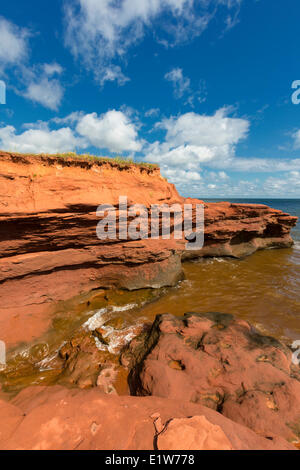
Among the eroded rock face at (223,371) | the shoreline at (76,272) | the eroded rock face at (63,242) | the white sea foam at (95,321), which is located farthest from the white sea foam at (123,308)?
the eroded rock face at (223,371)

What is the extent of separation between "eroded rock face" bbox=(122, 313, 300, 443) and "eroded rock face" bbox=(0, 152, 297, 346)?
315cm

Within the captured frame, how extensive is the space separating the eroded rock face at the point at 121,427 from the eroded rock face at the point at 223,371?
52 centimetres

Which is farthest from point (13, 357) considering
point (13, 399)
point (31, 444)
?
point (31, 444)

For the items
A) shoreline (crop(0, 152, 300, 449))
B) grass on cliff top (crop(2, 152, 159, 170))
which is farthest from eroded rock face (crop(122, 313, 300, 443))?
grass on cliff top (crop(2, 152, 159, 170))

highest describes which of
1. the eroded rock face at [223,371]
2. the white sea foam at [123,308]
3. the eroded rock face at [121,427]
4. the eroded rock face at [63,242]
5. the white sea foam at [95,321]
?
the eroded rock face at [63,242]

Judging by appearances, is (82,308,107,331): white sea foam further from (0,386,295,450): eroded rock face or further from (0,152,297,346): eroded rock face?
(0,386,295,450): eroded rock face

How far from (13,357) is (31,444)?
11.2 ft

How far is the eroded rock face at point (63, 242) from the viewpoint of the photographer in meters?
5.43

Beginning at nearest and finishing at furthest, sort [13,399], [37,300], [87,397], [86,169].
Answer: [87,397] < [13,399] < [37,300] < [86,169]

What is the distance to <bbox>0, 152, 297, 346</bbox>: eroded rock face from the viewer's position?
214 inches

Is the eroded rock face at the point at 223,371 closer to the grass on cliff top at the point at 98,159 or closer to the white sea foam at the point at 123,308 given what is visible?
the white sea foam at the point at 123,308

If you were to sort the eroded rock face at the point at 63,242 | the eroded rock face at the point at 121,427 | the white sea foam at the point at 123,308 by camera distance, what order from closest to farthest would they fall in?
1. the eroded rock face at the point at 121,427
2. the eroded rock face at the point at 63,242
3. the white sea foam at the point at 123,308

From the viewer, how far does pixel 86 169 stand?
6.67 m

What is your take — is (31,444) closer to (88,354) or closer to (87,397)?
(87,397)
